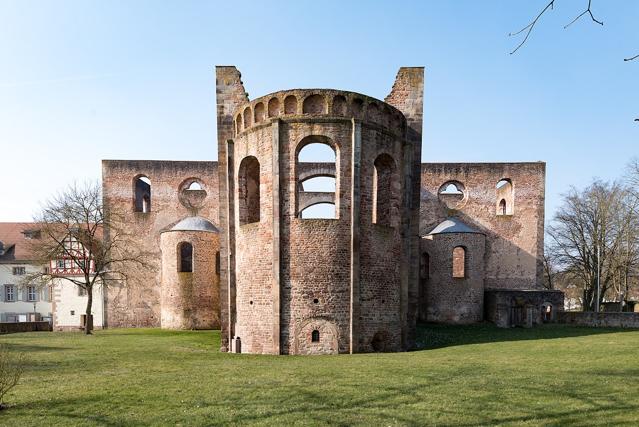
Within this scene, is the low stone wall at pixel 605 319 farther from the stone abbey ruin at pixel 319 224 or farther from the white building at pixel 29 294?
the white building at pixel 29 294

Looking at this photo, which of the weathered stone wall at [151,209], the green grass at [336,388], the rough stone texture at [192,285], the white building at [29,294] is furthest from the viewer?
the white building at [29,294]

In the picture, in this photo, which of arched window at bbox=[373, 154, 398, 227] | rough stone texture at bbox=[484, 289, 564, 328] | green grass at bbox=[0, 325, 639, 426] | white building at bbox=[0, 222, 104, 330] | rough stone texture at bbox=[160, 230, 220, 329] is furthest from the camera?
white building at bbox=[0, 222, 104, 330]

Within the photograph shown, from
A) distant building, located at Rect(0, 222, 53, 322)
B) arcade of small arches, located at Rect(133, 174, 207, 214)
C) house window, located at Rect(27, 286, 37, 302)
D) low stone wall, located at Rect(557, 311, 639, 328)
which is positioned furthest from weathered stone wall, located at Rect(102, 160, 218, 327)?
low stone wall, located at Rect(557, 311, 639, 328)

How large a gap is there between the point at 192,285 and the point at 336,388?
18.5 meters

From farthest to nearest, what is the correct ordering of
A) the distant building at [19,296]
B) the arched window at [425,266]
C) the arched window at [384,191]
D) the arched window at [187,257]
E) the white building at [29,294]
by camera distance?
the distant building at [19,296]
the white building at [29,294]
the arched window at [187,257]
the arched window at [425,266]
the arched window at [384,191]

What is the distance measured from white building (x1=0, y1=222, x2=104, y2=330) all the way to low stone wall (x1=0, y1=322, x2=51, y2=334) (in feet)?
8.44

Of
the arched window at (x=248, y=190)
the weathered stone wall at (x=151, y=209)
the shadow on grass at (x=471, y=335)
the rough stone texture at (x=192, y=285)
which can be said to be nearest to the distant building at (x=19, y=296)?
the weathered stone wall at (x=151, y=209)

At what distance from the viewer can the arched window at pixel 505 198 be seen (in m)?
29.0

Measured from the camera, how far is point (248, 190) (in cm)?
1623

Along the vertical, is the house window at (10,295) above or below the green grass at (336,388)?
below

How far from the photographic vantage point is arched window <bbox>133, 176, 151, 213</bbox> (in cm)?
2877

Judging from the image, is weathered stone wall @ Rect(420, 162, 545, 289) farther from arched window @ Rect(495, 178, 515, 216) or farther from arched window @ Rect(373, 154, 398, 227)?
arched window @ Rect(373, 154, 398, 227)

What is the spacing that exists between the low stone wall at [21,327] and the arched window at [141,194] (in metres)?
9.38

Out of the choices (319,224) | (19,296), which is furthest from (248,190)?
Answer: (19,296)
